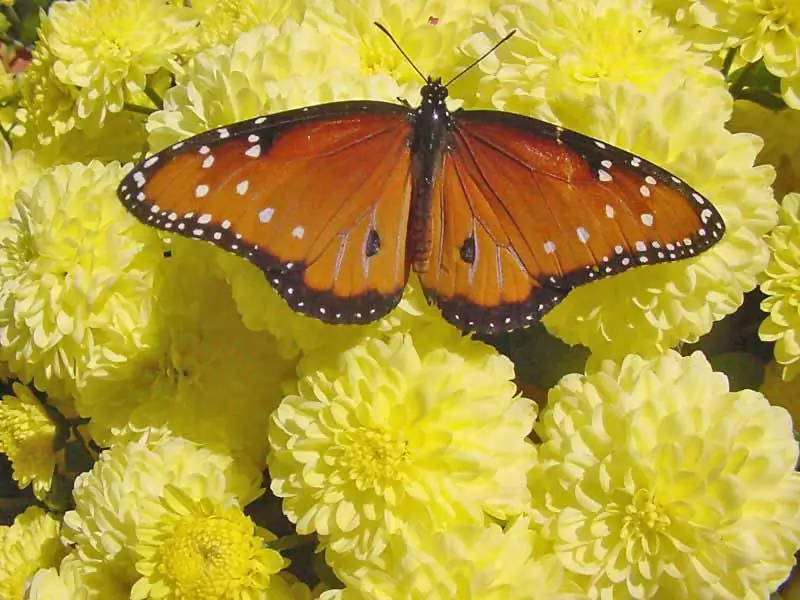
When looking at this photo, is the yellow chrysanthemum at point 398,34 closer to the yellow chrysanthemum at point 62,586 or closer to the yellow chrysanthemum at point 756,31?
the yellow chrysanthemum at point 756,31

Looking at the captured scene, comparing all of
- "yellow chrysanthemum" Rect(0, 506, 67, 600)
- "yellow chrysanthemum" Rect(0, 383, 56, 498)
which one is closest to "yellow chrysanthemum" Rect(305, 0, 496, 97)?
"yellow chrysanthemum" Rect(0, 383, 56, 498)

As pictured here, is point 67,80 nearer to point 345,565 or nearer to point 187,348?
point 187,348

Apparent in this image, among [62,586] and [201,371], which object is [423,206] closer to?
[201,371]

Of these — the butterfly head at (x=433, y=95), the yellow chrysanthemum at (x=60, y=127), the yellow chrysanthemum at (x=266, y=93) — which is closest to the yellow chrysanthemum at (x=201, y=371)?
the yellow chrysanthemum at (x=266, y=93)

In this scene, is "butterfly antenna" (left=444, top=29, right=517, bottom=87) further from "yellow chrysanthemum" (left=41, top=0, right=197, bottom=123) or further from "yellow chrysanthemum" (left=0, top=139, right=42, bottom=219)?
"yellow chrysanthemum" (left=0, top=139, right=42, bottom=219)

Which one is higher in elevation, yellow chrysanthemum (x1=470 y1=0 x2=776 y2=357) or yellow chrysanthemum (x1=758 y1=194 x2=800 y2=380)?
yellow chrysanthemum (x1=470 y1=0 x2=776 y2=357)

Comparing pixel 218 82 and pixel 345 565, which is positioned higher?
pixel 218 82

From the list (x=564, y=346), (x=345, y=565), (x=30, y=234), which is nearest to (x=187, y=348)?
(x=30, y=234)

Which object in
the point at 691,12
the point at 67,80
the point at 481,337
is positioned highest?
the point at 691,12
